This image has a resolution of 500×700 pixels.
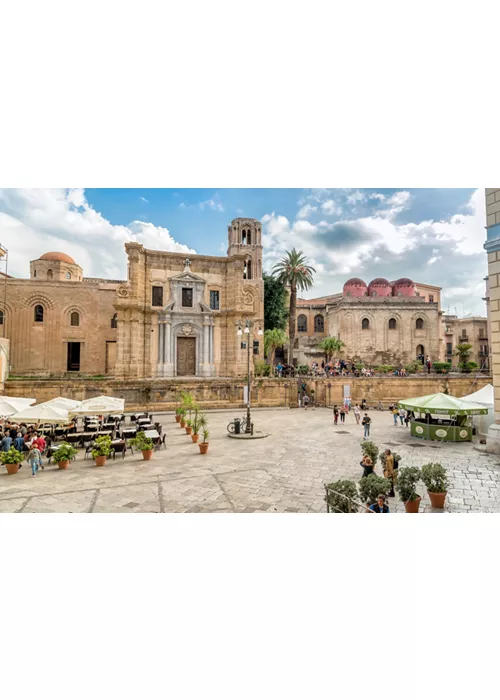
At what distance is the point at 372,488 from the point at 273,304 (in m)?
34.9

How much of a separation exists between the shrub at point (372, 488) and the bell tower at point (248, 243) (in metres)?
34.7

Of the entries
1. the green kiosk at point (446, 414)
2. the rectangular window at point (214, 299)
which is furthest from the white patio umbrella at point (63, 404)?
the rectangular window at point (214, 299)

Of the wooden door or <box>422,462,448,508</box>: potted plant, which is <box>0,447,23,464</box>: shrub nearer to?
<box>422,462,448,508</box>: potted plant

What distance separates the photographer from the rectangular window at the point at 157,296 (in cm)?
2655

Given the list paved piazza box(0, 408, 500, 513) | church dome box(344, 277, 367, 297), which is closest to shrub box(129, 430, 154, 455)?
paved piazza box(0, 408, 500, 513)

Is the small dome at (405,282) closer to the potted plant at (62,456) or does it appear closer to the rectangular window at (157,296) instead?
the rectangular window at (157,296)

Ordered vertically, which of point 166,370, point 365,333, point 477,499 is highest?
point 365,333

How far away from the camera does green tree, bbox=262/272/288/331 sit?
134 feet

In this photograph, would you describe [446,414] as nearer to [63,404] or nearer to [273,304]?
[63,404]

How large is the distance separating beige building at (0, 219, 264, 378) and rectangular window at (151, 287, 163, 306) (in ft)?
0.23
